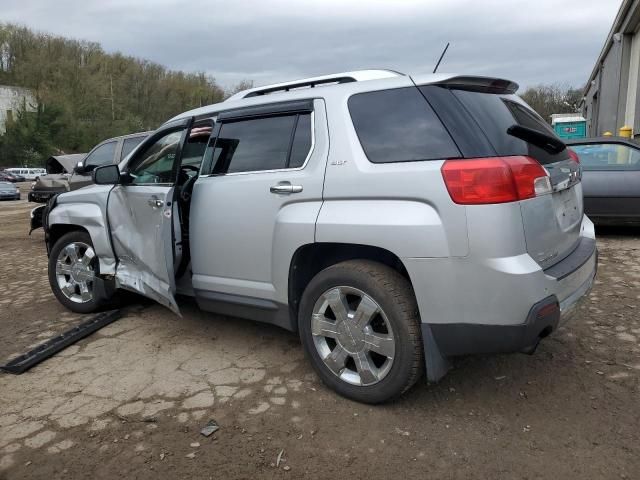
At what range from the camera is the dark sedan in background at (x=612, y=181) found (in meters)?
7.25

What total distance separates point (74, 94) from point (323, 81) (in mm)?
66910

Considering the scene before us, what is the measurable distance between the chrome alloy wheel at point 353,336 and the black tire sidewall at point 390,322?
0.03 m

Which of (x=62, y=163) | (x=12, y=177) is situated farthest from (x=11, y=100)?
(x=62, y=163)

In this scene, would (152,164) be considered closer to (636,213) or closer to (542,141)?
(542,141)

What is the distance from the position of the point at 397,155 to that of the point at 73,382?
2.57m

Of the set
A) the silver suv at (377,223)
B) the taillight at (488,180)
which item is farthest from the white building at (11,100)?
the taillight at (488,180)

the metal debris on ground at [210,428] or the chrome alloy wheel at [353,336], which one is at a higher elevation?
the chrome alloy wheel at [353,336]

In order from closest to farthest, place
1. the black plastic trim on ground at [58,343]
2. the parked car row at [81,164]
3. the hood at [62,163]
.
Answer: the black plastic trim on ground at [58,343] < the parked car row at [81,164] < the hood at [62,163]

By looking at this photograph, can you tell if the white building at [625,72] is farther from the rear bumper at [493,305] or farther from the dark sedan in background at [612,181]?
the rear bumper at [493,305]

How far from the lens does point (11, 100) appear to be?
65312 mm

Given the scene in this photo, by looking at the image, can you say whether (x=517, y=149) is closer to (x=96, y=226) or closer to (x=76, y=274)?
(x=96, y=226)

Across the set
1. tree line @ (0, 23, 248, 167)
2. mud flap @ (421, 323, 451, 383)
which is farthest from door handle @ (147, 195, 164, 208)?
tree line @ (0, 23, 248, 167)

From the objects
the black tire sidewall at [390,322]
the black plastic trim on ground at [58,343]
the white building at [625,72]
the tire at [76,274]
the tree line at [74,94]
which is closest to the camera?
the black tire sidewall at [390,322]

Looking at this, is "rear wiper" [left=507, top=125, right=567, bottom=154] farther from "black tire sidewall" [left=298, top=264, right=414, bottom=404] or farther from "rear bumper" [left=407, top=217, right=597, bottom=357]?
"black tire sidewall" [left=298, top=264, right=414, bottom=404]
